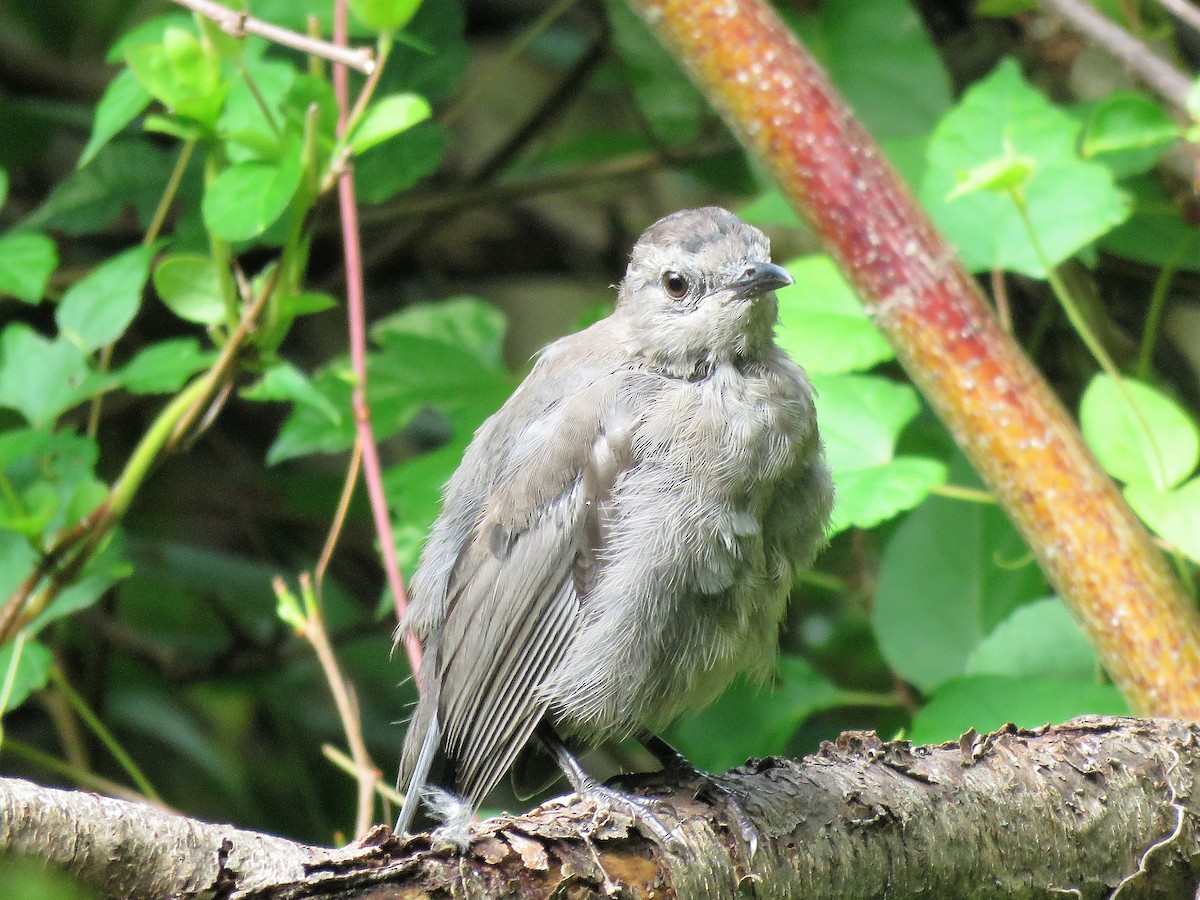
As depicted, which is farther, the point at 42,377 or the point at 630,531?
the point at 42,377

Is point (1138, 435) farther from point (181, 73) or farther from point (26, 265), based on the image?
point (26, 265)

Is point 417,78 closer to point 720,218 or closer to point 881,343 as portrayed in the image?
point 720,218

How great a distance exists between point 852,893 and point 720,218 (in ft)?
4.64

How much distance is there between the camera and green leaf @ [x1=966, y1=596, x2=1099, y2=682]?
2848 mm

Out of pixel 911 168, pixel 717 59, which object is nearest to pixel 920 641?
pixel 911 168

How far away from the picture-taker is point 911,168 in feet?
10.9

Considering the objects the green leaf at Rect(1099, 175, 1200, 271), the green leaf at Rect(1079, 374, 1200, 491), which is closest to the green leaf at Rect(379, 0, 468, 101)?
the green leaf at Rect(1099, 175, 1200, 271)

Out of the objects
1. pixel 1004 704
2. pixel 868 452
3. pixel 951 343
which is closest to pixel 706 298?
pixel 868 452

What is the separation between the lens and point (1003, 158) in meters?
2.82

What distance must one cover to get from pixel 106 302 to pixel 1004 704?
2114 millimetres

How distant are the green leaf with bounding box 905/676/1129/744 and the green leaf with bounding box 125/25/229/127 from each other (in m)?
1.96

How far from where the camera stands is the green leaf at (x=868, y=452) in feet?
8.35

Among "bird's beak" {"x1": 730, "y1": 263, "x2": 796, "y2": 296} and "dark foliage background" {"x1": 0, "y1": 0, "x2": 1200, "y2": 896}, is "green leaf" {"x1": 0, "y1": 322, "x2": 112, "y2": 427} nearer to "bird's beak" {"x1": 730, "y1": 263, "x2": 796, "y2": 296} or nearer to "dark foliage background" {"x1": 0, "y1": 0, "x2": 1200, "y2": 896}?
"dark foliage background" {"x1": 0, "y1": 0, "x2": 1200, "y2": 896}

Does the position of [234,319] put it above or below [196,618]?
above
